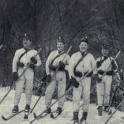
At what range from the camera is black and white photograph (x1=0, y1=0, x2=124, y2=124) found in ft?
32.3

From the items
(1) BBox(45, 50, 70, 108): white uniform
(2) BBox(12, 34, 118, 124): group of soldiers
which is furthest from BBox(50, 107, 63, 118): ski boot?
(1) BBox(45, 50, 70, 108): white uniform

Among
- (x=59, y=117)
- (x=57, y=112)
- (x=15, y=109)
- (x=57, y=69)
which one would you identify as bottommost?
(x=59, y=117)

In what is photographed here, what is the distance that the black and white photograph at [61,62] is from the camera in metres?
9.84

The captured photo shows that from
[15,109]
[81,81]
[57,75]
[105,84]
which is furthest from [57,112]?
[105,84]

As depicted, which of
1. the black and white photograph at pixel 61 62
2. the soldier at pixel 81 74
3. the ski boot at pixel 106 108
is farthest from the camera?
the ski boot at pixel 106 108

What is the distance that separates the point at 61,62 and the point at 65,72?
366 millimetres

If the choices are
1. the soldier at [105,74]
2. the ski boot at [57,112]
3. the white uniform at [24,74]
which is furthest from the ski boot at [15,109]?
the soldier at [105,74]

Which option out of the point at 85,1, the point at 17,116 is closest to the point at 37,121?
the point at 17,116

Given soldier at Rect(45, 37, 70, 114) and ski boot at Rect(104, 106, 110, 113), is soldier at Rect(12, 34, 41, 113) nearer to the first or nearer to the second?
soldier at Rect(45, 37, 70, 114)

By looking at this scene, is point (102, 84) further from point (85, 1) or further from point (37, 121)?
point (85, 1)

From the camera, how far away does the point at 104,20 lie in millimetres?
21641

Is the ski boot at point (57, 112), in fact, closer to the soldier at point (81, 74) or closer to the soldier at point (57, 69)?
the soldier at point (57, 69)

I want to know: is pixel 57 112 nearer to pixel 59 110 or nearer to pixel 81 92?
pixel 59 110

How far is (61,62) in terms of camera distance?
397 inches
